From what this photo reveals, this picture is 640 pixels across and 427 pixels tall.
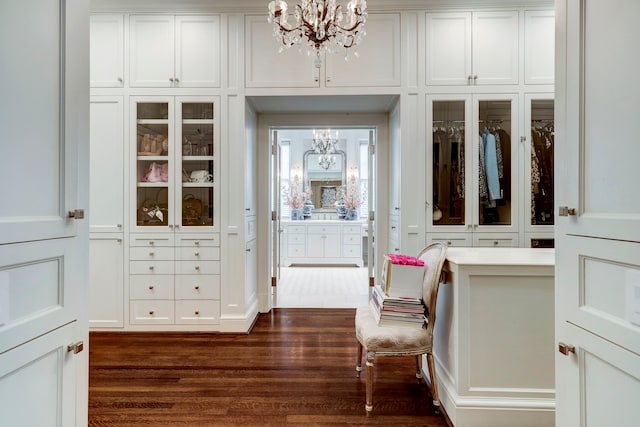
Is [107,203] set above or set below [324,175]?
below

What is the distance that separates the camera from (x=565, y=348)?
1029 millimetres

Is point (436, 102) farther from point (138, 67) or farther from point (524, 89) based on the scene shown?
point (138, 67)

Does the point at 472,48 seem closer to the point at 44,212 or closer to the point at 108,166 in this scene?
the point at 44,212

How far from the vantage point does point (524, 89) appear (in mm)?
3021

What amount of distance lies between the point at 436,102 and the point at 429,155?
1.62ft

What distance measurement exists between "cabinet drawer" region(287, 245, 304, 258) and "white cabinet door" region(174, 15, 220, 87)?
4.20m

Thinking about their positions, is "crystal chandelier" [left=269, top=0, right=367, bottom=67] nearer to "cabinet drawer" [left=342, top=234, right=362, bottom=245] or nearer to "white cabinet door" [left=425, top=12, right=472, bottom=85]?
"white cabinet door" [left=425, top=12, right=472, bottom=85]

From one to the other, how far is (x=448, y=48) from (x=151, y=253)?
132 inches

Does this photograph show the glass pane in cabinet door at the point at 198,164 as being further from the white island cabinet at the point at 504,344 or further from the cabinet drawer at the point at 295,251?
the cabinet drawer at the point at 295,251

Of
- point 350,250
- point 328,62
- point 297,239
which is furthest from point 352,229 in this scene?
point 328,62

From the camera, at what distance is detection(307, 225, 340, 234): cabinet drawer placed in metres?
6.80

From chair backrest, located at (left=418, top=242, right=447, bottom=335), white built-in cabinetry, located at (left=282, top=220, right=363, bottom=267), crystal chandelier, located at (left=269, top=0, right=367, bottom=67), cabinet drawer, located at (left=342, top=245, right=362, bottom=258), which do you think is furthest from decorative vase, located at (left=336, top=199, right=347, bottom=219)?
chair backrest, located at (left=418, top=242, right=447, bottom=335)

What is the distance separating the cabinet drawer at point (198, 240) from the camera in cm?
314

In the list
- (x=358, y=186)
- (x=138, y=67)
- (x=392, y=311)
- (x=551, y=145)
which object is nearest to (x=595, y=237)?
(x=392, y=311)
